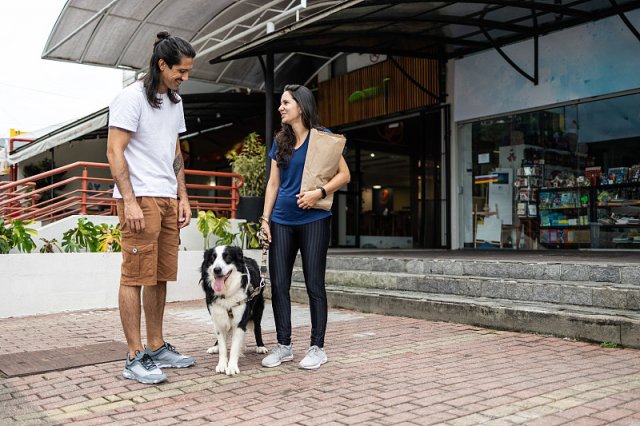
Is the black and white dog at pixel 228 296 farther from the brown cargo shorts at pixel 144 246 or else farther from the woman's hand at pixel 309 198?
the woman's hand at pixel 309 198

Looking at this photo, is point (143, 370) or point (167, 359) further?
point (167, 359)

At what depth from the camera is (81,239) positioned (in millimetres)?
8828

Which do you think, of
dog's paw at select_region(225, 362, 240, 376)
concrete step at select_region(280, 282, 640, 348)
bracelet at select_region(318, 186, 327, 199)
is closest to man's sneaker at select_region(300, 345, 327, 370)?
dog's paw at select_region(225, 362, 240, 376)

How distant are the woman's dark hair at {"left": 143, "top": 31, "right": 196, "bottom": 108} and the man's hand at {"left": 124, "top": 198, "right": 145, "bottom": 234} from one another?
0.74 m

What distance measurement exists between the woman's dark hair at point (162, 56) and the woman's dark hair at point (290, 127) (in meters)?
0.84

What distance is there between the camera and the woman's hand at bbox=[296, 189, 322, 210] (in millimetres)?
4336

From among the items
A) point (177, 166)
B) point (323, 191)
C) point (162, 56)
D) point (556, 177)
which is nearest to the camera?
point (162, 56)

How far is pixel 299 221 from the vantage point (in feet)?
14.8

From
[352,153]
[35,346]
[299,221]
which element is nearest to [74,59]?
[352,153]

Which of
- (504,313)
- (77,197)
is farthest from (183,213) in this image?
(77,197)

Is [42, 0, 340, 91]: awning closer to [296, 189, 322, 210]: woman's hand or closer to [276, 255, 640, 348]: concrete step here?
[276, 255, 640, 348]: concrete step

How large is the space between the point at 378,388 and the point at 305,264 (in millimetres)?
1126

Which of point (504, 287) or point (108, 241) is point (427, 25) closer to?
point (504, 287)

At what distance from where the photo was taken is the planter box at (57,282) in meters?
7.61
